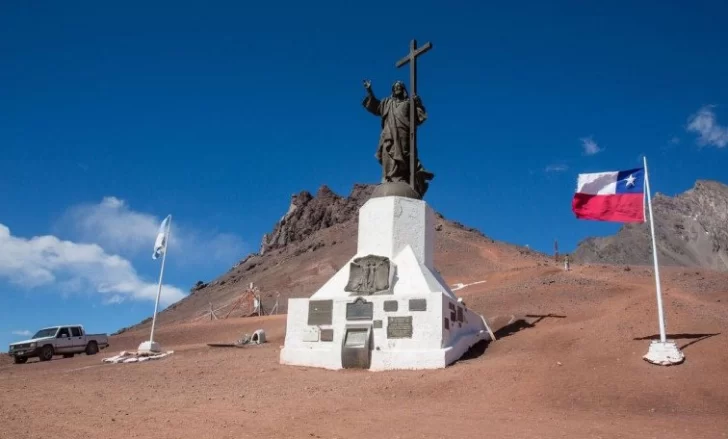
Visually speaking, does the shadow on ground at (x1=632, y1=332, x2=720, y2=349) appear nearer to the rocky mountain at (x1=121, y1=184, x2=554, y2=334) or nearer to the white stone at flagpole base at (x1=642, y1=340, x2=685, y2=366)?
the white stone at flagpole base at (x1=642, y1=340, x2=685, y2=366)

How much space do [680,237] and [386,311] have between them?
96795 millimetres

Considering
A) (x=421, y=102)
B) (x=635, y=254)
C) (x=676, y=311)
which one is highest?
(x=635, y=254)

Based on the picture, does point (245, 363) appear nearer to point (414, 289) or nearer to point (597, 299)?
point (414, 289)

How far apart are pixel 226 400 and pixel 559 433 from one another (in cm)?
481

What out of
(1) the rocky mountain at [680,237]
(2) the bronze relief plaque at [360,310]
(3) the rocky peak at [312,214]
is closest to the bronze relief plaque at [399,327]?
(2) the bronze relief plaque at [360,310]

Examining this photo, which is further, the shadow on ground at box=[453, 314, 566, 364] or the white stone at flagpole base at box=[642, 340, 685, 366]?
the shadow on ground at box=[453, 314, 566, 364]

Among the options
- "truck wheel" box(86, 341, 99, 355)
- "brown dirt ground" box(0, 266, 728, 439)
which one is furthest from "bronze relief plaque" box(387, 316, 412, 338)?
"truck wheel" box(86, 341, 99, 355)

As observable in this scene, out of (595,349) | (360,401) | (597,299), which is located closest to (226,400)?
(360,401)

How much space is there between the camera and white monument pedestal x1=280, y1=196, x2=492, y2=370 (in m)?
11.9

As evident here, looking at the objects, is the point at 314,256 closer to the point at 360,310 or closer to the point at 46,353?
the point at 46,353

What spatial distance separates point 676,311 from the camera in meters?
13.8

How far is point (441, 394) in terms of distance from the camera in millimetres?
9195

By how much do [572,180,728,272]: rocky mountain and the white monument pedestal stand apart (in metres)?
62.6

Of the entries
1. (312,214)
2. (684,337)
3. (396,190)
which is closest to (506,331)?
(396,190)
